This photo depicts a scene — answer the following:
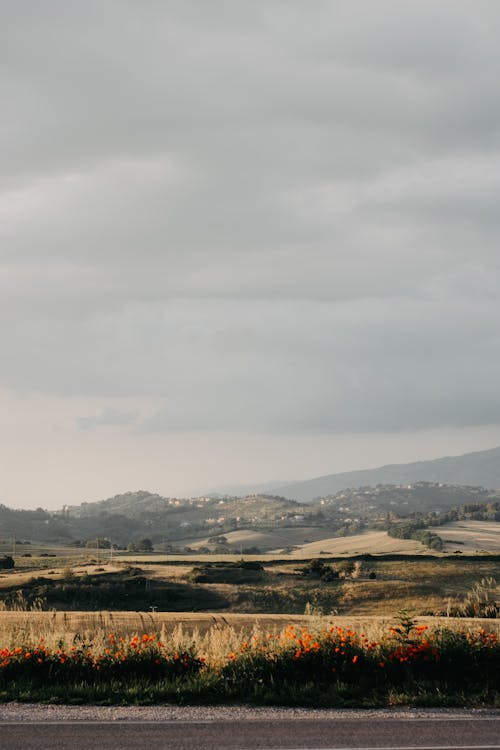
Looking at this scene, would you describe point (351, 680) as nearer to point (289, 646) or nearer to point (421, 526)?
point (289, 646)

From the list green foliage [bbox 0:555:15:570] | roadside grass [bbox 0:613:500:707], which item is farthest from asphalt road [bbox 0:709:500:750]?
green foliage [bbox 0:555:15:570]

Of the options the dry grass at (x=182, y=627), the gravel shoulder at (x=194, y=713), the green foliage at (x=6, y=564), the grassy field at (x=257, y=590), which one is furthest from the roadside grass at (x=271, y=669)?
the green foliage at (x=6, y=564)

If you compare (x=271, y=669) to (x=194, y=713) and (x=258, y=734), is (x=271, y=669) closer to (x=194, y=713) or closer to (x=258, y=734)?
(x=194, y=713)

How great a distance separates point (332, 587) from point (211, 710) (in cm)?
4744

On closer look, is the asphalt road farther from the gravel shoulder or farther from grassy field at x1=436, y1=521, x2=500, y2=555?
grassy field at x1=436, y1=521, x2=500, y2=555

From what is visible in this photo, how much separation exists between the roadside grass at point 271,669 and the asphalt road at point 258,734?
1.28 metres

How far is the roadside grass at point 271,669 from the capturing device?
14.0 meters

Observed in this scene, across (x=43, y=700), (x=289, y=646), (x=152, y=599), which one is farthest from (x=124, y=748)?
(x=152, y=599)

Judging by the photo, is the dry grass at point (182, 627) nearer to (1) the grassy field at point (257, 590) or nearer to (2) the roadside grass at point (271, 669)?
(2) the roadside grass at point (271, 669)

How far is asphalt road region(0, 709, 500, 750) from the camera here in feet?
36.7

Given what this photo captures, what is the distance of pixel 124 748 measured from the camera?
36.2 ft

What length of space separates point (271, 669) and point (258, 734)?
10.8ft

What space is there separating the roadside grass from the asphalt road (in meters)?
1.28

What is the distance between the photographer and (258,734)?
11.8m
